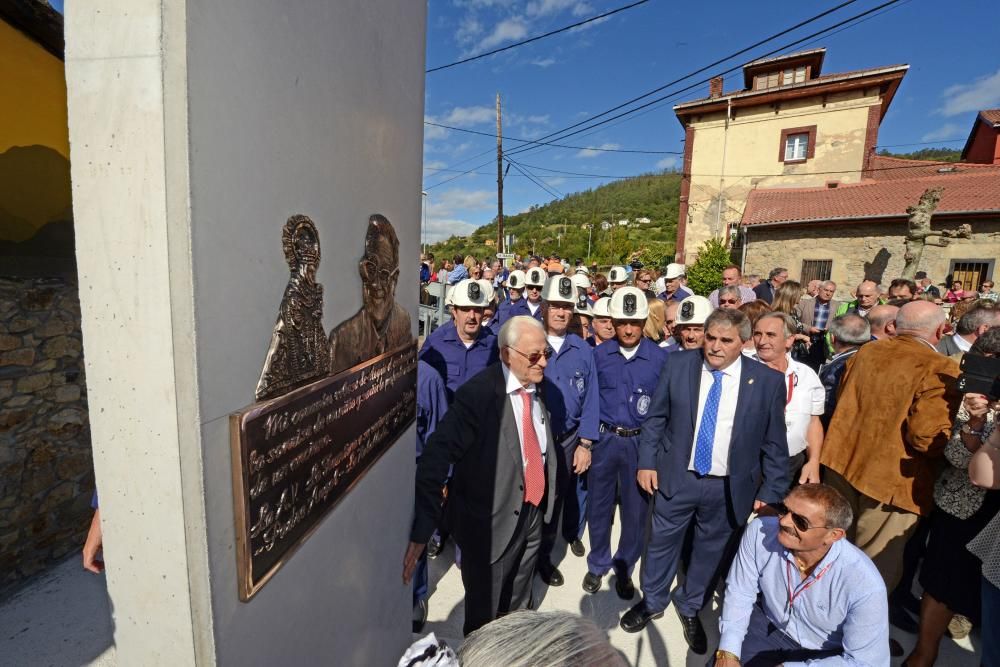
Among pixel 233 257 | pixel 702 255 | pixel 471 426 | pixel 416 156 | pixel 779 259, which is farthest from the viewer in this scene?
pixel 702 255

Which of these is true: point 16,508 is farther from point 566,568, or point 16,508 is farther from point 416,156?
point 566,568

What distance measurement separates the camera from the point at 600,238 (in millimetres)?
50031

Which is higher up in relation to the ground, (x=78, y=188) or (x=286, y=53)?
(x=286, y=53)

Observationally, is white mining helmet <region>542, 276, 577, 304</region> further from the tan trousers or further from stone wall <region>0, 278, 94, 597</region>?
stone wall <region>0, 278, 94, 597</region>

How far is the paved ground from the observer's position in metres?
2.58

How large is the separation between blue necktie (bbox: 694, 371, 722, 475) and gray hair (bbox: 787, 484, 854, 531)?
779 millimetres

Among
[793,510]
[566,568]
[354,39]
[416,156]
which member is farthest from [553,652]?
[566,568]

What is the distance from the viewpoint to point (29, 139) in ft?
9.45

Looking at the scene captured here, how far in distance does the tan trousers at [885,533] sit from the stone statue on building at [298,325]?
3.29 m

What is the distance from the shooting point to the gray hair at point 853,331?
12.6ft

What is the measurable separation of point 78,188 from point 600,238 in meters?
51.4

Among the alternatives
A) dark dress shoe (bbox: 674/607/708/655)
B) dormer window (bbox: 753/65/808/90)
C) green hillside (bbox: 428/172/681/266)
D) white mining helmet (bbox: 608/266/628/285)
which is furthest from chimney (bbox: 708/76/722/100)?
dark dress shoe (bbox: 674/607/708/655)

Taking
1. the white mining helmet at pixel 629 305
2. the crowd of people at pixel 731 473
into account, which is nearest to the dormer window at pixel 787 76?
the crowd of people at pixel 731 473

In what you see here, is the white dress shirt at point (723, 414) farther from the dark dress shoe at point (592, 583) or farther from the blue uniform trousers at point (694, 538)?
the dark dress shoe at point (592, 583)
